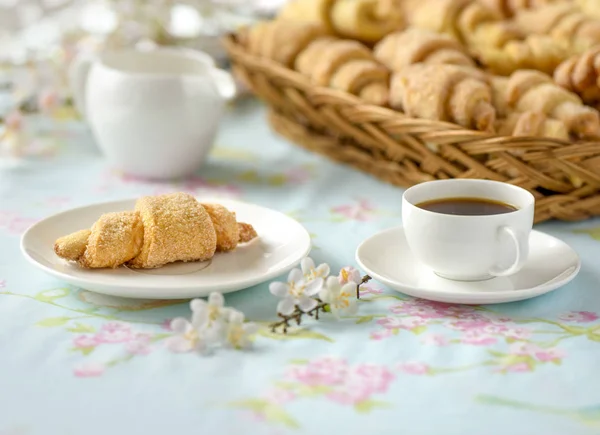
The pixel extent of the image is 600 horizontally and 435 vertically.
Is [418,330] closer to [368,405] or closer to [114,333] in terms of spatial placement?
[368,405]

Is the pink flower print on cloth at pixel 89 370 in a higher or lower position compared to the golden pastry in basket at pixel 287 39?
lower

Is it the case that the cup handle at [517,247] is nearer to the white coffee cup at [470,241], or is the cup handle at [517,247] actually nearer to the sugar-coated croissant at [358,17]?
the white coffee cup at [470,241]

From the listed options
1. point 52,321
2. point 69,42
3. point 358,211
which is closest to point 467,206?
point 358,211

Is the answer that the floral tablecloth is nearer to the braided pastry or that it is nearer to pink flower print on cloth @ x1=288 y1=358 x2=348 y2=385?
pink flower print on cloth @ x1=288 y1=358 x2=348 y2=385

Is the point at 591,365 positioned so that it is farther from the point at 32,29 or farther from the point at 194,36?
the point at 32,29

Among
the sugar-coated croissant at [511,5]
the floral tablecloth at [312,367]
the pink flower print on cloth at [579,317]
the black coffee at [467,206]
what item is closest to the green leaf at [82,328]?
the floral tablecloth at [312,367]

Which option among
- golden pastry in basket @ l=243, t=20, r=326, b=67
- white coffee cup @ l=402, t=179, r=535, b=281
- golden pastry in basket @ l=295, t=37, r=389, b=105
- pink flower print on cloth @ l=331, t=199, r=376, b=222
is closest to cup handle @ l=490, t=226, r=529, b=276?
white coffee cup @ l=402, t=179, r=535, b=281
